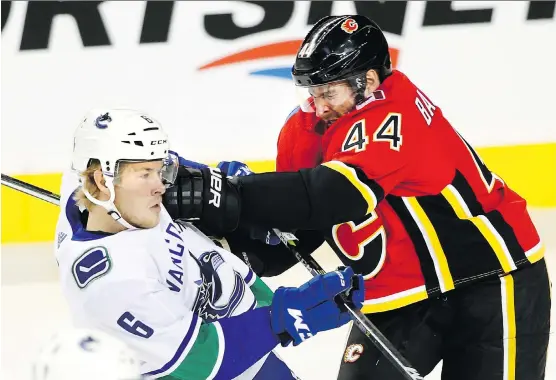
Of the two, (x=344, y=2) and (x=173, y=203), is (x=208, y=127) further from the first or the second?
(x=173, y=203)

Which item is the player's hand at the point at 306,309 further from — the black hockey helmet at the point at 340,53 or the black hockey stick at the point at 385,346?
the black hockey helmet at the point at 340,53

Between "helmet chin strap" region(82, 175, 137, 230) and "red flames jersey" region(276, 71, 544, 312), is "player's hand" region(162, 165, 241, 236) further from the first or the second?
"red flames jersey" region(276, 71, 544, 312)

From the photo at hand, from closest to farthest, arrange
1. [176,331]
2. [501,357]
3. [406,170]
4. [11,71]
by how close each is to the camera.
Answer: [176,331], [406,170], [501,357], [11,71]

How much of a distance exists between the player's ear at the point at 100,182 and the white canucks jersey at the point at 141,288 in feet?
0.24

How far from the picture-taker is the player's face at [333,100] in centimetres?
216

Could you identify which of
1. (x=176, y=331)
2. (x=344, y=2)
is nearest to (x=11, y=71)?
(x=344, y=2)

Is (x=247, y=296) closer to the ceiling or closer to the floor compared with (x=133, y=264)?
closer to the floor

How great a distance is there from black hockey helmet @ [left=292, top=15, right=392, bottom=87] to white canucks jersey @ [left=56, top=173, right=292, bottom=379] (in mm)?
404

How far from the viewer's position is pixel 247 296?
218cm

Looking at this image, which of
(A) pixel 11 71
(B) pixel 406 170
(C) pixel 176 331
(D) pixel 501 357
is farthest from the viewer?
(A) pixel 11 71

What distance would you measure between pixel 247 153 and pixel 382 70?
6.18 feet

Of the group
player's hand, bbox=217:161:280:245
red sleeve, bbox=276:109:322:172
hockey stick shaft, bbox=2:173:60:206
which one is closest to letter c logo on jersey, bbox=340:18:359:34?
red sleeve, bbox=276:109:322:172

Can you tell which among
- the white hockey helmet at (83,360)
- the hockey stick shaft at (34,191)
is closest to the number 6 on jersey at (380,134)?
the hockey stick shaft at (34,191)

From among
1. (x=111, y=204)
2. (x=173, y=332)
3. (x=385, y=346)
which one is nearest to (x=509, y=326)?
(x=385, y=346)
